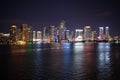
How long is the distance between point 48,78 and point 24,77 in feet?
10.5

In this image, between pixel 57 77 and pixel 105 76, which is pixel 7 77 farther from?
pixel 105 76

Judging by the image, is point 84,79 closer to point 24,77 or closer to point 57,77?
point 57,77

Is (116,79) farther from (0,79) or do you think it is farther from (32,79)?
(0,79)

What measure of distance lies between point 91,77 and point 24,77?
8.82 meters

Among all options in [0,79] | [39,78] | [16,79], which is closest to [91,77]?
[39,78]

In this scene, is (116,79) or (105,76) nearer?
(116,79)

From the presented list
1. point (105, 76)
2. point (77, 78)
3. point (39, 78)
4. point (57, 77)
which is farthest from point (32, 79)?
point (105, 76)

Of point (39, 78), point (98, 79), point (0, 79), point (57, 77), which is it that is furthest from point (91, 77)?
point (0, 79)

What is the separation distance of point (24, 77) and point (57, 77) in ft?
14.2

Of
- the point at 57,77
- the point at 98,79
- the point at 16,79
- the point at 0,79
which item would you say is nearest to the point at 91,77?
the point at 98,79

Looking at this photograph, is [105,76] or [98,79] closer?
[98,79]

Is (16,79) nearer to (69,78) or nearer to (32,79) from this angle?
(32,79)

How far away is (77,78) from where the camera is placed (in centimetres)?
3238

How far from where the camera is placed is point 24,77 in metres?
32.8
